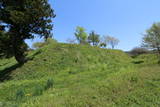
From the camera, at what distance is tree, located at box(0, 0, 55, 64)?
12469 mm

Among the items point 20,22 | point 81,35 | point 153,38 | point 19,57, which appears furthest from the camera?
point 81,35

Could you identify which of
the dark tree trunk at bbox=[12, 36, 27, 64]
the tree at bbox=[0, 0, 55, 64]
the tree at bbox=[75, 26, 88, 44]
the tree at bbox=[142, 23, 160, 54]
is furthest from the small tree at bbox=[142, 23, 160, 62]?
the tree at bbox=[75, 26, 88, 44]

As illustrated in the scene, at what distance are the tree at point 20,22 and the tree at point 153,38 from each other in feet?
42.4

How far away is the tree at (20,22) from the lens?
1247cm

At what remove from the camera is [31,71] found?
12.6m

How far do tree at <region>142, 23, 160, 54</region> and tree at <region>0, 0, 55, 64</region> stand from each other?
12.9 meters

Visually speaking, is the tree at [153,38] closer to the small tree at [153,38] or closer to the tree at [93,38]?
the small tree at [153,38]

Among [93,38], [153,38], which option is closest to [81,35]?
[93,38]

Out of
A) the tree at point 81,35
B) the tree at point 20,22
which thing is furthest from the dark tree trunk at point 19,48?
the tree at point 81,35

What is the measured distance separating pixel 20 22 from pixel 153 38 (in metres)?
15.9

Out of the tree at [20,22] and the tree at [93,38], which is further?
the tree at [93,38]

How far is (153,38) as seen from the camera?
16641 mm

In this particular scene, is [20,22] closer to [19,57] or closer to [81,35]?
[19,57]

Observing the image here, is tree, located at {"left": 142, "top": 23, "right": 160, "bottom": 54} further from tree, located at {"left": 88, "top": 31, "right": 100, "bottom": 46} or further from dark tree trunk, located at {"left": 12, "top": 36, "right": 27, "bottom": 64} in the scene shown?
tree, located at {"left": 88, "top": 31, "right": 100, "bottom": 46}
